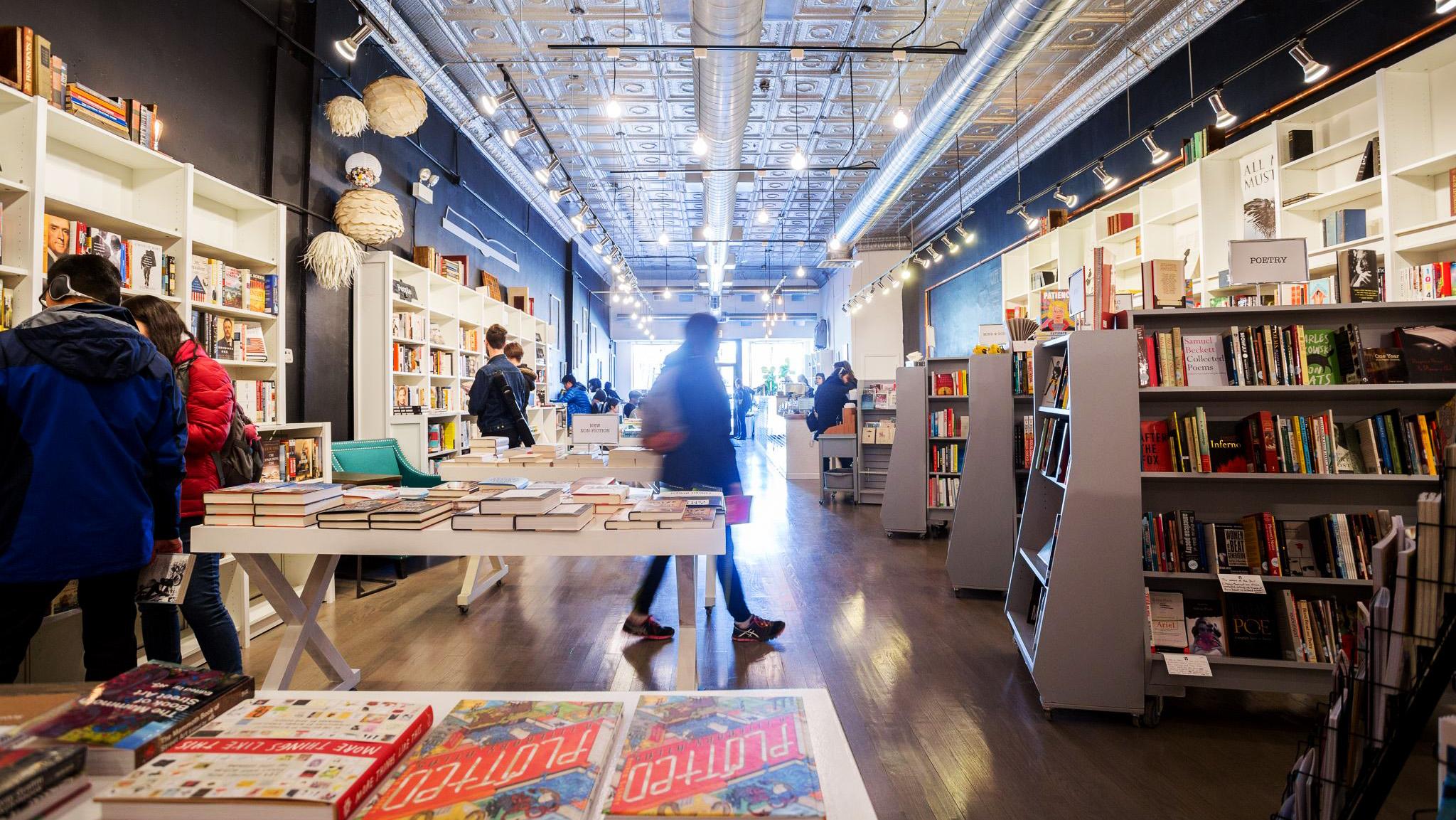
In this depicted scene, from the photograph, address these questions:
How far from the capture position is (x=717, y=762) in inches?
32.2

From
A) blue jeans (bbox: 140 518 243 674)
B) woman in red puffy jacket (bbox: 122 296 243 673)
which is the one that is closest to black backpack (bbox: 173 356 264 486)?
woman in red puffy jacket (bbox: 122 296 243 673)

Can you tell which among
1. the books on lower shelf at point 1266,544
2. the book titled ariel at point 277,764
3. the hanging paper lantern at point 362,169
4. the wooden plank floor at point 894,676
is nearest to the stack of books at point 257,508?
the wooden plank floor at point 894,676

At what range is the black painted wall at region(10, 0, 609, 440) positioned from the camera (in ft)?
10.6

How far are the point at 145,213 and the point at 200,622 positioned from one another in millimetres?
2153

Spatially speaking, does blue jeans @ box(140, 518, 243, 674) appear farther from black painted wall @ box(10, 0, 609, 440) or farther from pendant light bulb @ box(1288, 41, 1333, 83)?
pendant light bulb @ box(1288, 41, 1333, 83)

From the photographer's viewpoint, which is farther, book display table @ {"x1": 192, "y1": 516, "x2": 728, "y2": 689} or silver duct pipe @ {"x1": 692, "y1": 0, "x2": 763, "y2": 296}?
silver duct pipe @ {"x1": 692, "y1": 0, "x2": 763, "y2": 296}

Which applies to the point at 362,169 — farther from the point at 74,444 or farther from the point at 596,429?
the point at 74,444

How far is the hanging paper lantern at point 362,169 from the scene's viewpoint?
492cm

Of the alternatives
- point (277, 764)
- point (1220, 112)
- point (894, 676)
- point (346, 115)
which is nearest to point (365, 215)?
point (346, 115)

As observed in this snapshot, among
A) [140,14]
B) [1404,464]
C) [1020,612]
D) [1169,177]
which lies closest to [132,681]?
[1020,612]

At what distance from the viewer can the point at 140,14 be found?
3363mm

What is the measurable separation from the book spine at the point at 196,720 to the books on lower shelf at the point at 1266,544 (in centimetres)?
293

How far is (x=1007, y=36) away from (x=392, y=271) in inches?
201

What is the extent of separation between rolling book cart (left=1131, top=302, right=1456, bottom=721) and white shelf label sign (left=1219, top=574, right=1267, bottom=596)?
6 cm
